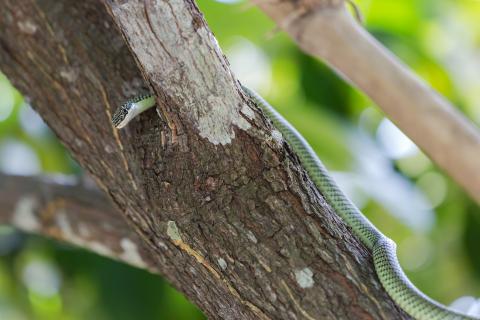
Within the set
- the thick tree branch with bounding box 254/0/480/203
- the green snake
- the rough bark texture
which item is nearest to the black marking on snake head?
the green snake

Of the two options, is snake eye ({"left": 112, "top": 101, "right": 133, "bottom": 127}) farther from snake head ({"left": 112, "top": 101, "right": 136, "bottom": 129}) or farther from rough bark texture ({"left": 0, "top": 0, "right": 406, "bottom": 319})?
rough bark texture ({"left": 0, "top": 0, "right": 406, "bottom": 319})

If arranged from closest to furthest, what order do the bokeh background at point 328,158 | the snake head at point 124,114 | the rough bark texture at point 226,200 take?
the rough bark texture at point 226,200 → the snake head at point 124,114 → the bokeh background at point 328,158

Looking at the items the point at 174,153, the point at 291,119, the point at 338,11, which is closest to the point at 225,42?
the point at 291,119

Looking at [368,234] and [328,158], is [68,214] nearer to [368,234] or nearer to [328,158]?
[328,158]

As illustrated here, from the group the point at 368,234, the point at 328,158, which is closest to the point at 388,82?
the point at 368,234

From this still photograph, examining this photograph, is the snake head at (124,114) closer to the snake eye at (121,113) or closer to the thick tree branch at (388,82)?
the snake eye at (121,113)

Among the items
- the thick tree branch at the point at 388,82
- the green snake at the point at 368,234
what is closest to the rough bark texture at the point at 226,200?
the green snake at the point at 368,234
